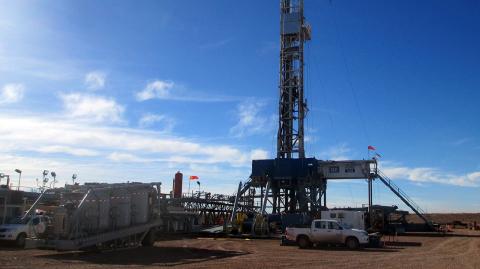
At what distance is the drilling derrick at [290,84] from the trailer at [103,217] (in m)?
27.3

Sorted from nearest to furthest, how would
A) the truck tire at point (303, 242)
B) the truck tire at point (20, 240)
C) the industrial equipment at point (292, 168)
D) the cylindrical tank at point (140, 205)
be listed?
the truck tire at point (20, 240) < the cylindrical tank at point (140, 205) < the truck tire at point (303, 242) < the industrial equipment at point (292, 168)

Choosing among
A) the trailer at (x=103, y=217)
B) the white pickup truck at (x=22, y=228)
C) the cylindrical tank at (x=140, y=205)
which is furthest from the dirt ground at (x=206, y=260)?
the cylindrical tank at (x=140, y=205)

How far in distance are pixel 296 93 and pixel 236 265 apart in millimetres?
36545

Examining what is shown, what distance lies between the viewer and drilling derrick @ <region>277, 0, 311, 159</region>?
51.3m

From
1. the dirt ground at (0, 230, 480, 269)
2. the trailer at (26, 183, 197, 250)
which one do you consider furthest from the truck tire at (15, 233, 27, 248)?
the dirt ground at (0, 230, 480, 269)

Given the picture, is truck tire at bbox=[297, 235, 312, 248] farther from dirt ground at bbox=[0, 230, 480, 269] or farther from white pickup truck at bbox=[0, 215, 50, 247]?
white pickup truck at bbox=[0, 215, 50, 247]

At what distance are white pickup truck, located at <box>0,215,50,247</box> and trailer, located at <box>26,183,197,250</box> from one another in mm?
678

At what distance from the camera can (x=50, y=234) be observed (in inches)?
821

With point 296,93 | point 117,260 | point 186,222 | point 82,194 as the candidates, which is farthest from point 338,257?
point 296,93

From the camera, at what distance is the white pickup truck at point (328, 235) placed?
1015 inches

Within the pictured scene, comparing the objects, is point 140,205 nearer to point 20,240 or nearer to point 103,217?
point 103,217

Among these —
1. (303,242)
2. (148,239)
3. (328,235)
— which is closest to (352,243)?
(328,235)

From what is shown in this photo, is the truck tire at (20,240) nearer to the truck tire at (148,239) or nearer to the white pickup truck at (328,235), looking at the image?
the truck tire at (148,239)

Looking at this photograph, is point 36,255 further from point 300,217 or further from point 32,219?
point 300,217
